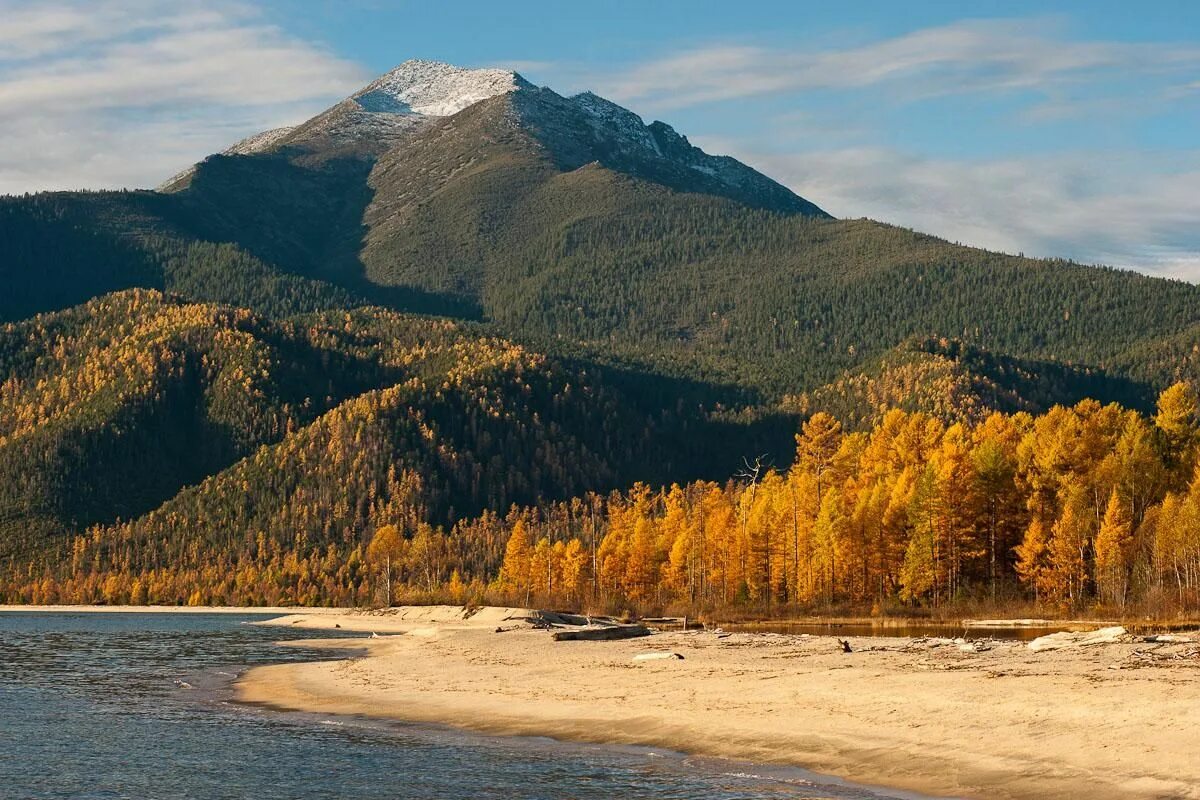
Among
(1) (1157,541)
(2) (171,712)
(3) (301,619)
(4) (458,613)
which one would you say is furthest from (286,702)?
(3) (301,619)

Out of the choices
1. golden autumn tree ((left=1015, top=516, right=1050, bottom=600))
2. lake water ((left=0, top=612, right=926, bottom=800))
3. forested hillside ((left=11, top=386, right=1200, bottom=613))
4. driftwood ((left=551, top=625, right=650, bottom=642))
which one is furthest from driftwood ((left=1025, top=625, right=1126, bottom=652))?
golden autumn tree ((left=1015, top=516, right=1050, bottom=600))

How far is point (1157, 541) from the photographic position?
357 ft

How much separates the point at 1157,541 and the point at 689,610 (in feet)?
147

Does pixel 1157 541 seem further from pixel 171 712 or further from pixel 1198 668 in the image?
pixel 171 712

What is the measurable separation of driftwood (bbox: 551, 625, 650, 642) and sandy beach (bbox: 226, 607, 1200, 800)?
7101mm

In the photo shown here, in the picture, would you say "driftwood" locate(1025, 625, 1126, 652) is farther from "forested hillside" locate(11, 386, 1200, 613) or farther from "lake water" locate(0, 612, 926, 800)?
"forested hillside" locate(11, 386, 1200, 613)

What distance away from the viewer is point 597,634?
99.4 m

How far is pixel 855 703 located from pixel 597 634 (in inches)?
1824

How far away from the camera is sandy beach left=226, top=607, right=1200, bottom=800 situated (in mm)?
41938

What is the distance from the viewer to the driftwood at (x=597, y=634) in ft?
320

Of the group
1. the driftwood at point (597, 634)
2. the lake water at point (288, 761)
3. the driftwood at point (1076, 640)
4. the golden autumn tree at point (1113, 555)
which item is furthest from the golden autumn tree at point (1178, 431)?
the lake water at point (288, 761)

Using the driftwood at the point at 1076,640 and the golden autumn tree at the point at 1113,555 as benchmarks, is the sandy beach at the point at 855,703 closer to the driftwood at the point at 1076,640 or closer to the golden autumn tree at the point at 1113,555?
A: the driftwood at the point at 1076,640

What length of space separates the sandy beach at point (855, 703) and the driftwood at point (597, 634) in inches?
280

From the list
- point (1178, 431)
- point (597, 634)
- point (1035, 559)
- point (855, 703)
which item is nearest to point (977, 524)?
point (1035, 559)
